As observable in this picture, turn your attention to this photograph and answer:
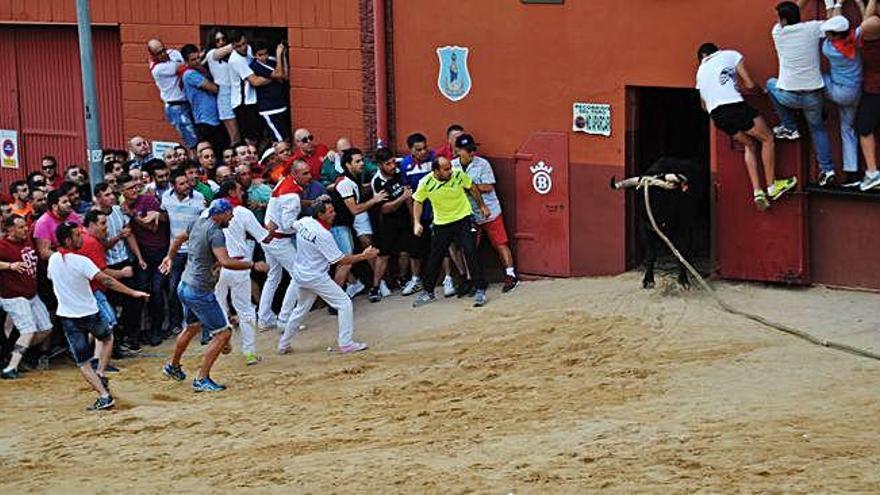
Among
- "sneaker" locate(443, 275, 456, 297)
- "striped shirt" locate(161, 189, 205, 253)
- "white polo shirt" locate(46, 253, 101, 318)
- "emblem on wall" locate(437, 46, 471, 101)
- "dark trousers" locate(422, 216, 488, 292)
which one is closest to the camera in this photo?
"white polo shirt" locate(46, 253, 101, 318)

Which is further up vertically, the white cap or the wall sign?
the white cap

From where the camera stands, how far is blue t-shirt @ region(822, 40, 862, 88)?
14820 millimetres

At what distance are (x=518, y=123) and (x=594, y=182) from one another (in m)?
1.12

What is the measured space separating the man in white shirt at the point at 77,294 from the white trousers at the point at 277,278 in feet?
7.52

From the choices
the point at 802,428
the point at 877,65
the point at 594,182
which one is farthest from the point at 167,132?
the point at 802,428

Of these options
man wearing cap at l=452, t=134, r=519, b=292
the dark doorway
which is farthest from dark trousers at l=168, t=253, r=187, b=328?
the dark doorway

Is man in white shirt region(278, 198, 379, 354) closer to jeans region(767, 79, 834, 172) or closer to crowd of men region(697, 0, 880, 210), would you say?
crowd of men region(697, 0, 880, 210)

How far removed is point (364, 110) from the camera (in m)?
18.8

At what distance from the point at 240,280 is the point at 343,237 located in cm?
184

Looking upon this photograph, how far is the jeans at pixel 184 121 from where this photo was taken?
19.9 m

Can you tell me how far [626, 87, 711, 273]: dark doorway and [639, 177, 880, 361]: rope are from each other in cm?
29

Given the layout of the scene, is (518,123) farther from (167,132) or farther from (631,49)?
(167,132)

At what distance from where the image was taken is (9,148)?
2295cm

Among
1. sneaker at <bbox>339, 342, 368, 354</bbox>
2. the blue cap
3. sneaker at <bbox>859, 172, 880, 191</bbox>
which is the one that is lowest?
sneaker at <bbox>339, 342, 368, 354</bbox>
